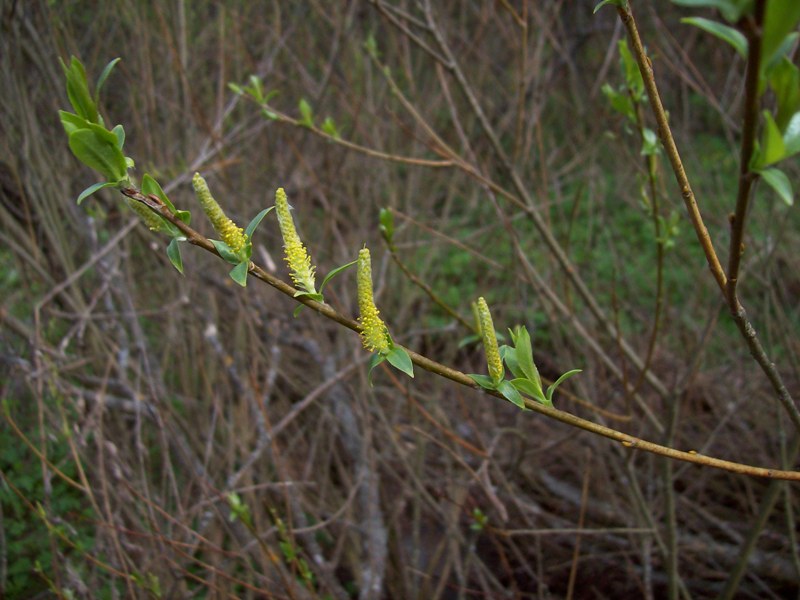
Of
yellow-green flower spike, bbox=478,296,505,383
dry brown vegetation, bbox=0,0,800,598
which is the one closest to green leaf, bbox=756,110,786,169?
yellow-green flower spike, bbox=478,296,505,383

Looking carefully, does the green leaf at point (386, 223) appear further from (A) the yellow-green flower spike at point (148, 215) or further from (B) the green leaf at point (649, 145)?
(A) the yellow-green flower spike at point (148, 215)

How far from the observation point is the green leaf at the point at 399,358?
2.65 ft

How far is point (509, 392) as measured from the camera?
0.83 m

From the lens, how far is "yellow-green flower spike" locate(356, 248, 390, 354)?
2.65 feet

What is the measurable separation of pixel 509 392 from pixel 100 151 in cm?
55

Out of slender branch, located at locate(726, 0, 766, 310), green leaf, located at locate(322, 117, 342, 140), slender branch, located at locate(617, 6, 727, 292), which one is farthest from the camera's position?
green leaf, located at locate(322, 117, 342, 140)

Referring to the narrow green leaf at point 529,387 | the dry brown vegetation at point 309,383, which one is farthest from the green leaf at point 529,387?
the dry brown vegetation at point 309,383

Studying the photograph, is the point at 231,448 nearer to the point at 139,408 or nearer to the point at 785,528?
the point at 139,408

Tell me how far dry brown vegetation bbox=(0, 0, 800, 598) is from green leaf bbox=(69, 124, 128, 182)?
1.23 meters

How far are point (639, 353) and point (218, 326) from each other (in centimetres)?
254

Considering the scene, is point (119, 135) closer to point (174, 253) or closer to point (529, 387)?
point (174, 253)

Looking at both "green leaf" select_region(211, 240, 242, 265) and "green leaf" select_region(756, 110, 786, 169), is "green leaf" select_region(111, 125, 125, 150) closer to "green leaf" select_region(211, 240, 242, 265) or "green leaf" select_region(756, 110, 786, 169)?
"green leaf" select_region(211, 240, 242, 265)

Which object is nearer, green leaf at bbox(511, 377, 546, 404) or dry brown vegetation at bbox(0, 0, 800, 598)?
green leaf at bbox(511, 377, 546, 404)

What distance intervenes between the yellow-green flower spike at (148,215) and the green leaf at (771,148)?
2.05 feet
